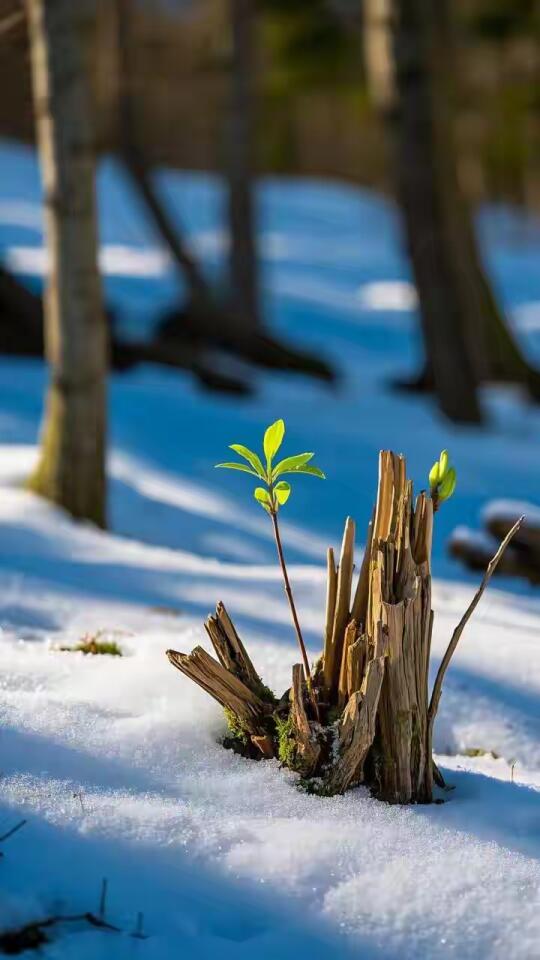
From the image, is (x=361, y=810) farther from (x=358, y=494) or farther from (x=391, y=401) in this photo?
(x=391, y=401)

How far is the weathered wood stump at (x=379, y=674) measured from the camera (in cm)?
204

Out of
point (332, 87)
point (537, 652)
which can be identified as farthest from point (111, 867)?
point (332, 87)

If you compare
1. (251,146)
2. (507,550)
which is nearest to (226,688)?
(507,550)

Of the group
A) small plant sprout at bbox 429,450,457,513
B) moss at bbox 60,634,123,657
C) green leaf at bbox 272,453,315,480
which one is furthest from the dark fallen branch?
green leaf at bbox 272,453,315,480

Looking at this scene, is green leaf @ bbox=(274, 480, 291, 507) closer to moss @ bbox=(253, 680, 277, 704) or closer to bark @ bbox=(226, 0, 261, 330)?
moss @ bbox=(253, 680, 277, 704)

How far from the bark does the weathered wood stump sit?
891 centimetres

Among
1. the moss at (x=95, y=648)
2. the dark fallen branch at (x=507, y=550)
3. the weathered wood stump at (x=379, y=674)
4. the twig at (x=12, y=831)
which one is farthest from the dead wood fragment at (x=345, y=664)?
the dark fallen branch at (x=507, y=550)

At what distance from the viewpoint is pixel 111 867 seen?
1776 millimetres

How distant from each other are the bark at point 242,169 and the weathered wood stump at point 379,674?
29.2ft

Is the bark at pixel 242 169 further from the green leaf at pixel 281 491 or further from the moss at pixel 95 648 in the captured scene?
the green leaf at pixel 281 491

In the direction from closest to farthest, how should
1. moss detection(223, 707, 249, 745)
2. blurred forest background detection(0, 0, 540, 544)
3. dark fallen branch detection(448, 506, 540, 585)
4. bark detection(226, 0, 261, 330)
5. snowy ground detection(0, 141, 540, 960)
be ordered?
snowy ground detection(0, 141, 540, 960) → moss detection(223, 707, 249, 745) → blurred forest background detection(0, 0, 540, 544) → dark fallen branch detection(448, 506, 540, 585) → bark detection(226, 0, 261, 330)

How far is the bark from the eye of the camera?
1118 cm

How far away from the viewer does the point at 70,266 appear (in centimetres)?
498

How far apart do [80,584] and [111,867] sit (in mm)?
2118
